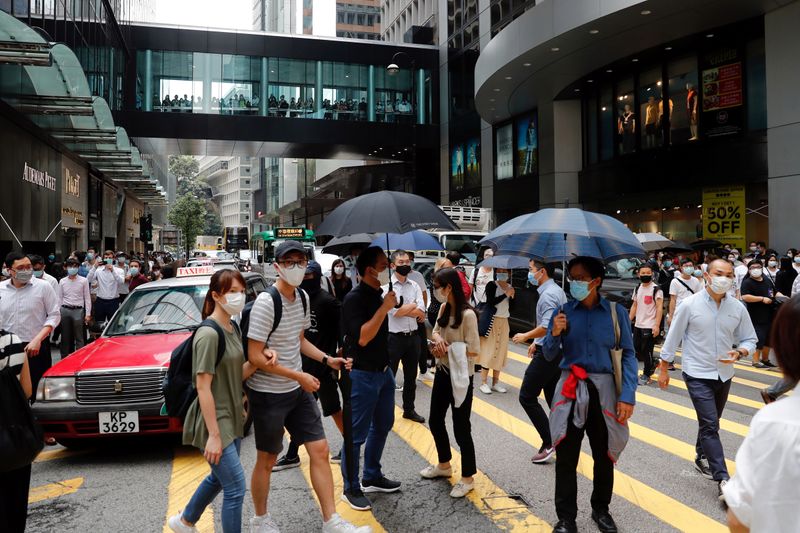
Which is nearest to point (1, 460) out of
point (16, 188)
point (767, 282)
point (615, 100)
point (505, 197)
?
point (767, 282)

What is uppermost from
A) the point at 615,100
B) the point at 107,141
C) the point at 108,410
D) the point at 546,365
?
the point at 615,100

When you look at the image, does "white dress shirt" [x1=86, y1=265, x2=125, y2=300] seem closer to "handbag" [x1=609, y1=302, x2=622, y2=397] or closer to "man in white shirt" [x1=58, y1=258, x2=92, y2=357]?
"man in white shirt" [x1=58, y1=258, x2=92, y2=357]

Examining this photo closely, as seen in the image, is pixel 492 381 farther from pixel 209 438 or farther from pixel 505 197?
pixel 505 197

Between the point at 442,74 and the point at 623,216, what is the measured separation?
17.3 m

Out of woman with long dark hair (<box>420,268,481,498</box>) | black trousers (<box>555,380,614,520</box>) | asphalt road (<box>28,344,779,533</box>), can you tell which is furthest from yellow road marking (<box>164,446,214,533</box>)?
black trousers (<box>555,380,614,520</box>)

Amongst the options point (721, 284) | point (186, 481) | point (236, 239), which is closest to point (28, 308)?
point (186, 481)

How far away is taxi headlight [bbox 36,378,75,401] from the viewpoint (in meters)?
5.73

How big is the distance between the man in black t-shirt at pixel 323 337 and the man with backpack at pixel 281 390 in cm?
77

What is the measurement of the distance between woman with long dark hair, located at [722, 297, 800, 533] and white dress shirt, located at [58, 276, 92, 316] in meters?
11.1

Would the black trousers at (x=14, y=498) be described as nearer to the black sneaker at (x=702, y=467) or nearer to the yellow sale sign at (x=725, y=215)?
the black sneaker at (x=702, y=467)

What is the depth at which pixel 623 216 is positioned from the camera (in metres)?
25.7

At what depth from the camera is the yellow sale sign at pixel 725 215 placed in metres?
19.8

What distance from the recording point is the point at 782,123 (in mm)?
17844

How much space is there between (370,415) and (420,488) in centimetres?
82
